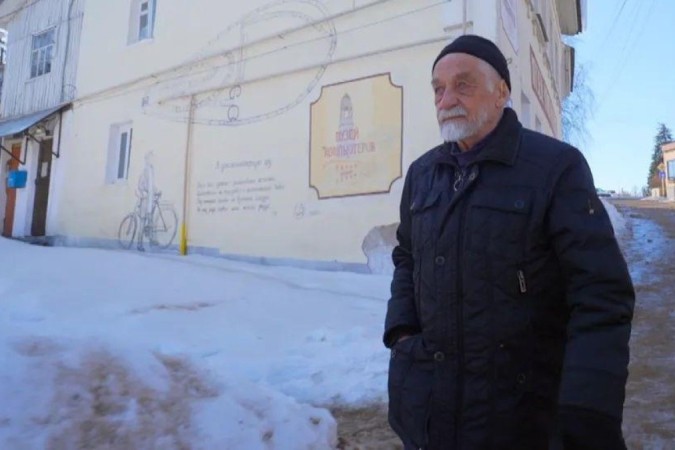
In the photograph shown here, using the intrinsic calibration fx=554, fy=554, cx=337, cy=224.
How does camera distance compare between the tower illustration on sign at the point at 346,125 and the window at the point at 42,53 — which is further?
the window at the point at 42,53

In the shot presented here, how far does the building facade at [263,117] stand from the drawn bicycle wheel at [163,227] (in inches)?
1.1

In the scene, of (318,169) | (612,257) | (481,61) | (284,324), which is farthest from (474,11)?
(612,257)

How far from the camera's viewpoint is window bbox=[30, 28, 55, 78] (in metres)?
12.7

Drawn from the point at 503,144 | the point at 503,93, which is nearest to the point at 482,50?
the point at 503,93

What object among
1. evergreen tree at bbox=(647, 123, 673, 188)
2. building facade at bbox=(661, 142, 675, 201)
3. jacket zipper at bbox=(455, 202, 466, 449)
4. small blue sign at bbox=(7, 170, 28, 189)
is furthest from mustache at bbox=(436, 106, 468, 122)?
evergreen tree at bbox=(647, 123, 673, 188)

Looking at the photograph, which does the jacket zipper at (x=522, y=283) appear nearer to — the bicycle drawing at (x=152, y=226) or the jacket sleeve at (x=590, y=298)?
the jacket sleeve at (x=590, y=298)

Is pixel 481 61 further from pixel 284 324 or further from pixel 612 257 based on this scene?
pixel 284 324

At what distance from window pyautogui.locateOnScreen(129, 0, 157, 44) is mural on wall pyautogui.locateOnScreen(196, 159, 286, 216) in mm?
3786

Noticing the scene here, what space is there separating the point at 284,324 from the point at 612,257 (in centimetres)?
332

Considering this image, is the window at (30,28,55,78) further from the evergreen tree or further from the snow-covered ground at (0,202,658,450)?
the evergreen tree

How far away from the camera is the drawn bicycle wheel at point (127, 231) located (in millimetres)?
10039

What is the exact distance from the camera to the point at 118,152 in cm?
1094

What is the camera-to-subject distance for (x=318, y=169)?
298 inches

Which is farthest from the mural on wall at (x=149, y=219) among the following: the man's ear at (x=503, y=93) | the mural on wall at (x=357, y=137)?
the man's ear at (x=503, y=93)
